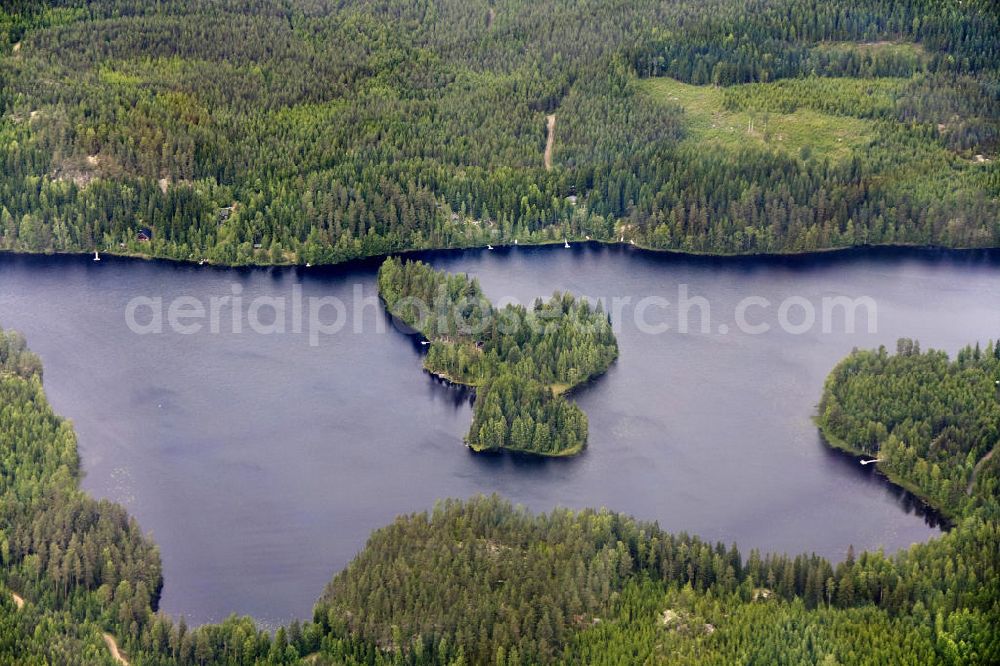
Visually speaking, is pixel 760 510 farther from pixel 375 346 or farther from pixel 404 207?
pixel 404 207

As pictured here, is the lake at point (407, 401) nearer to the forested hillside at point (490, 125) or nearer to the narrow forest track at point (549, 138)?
the forested hillside at point (490, 125)

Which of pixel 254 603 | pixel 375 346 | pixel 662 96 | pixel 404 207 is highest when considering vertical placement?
pixel 662 96

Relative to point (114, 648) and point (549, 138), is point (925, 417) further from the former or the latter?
point (549, 138)

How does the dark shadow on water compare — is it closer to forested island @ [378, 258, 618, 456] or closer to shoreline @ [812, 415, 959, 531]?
shoreline @ [812, 415, 959, 531]

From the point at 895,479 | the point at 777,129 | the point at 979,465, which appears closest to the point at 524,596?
the point at 895,479

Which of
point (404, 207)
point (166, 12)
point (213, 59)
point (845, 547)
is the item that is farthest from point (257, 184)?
point (845, 547)

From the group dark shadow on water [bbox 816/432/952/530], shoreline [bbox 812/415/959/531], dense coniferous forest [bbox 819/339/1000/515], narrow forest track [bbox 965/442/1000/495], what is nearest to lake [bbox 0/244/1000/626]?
dark shadow on water [bbox 816/432/952/530]
